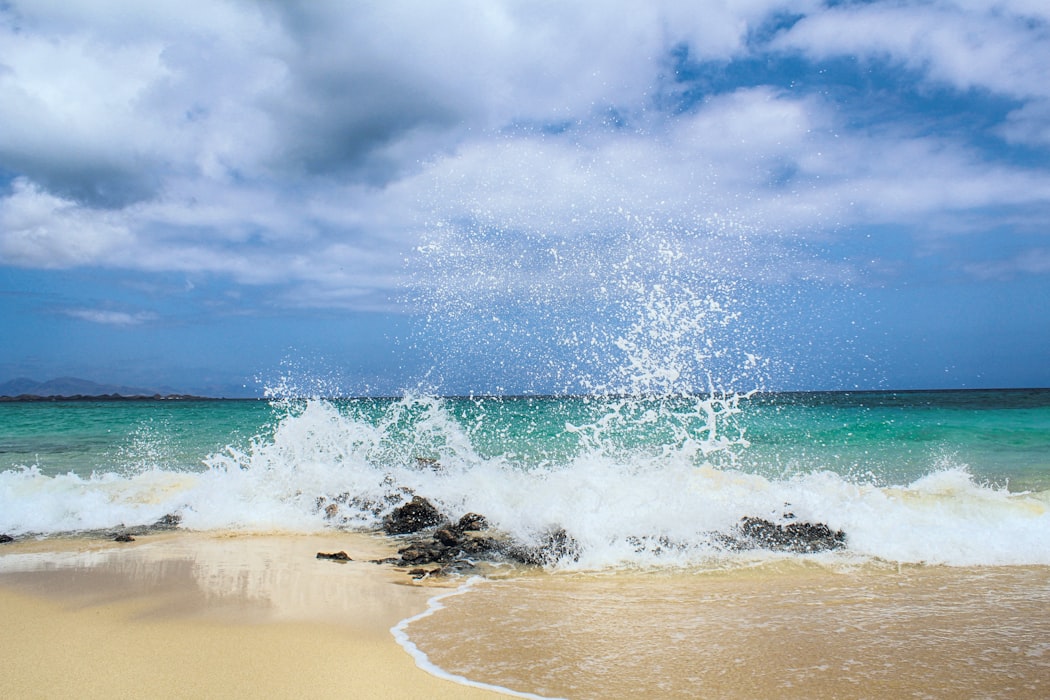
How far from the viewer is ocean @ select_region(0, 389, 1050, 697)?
3.90m

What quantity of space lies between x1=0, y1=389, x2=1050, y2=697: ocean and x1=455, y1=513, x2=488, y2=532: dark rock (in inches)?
7.2

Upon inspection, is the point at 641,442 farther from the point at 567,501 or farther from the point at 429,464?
the point at 567,501

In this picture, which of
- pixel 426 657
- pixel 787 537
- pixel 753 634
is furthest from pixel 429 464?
pixel 753 634

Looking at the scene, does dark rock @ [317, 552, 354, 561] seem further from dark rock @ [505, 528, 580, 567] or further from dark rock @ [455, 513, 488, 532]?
dark rock @ [505, 528, 580, 567]

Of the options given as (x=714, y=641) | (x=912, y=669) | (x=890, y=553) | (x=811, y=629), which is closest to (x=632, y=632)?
(x=714, y=641)

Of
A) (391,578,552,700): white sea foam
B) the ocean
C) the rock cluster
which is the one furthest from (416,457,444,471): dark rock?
(391,578,552,700): white sea foam

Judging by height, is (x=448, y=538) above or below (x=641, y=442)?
below

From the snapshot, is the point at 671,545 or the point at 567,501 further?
the point at 567,501

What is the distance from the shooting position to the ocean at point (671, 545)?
3904 mm

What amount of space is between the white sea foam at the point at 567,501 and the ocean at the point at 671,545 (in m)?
0.03

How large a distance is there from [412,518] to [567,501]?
7.28 feet

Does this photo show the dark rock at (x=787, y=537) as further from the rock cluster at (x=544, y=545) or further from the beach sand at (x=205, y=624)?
A: the beach sand at (x=205, y=624)

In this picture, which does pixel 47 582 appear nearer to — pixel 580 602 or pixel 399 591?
pixel 399 591

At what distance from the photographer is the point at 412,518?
A: 8766 millimetres
